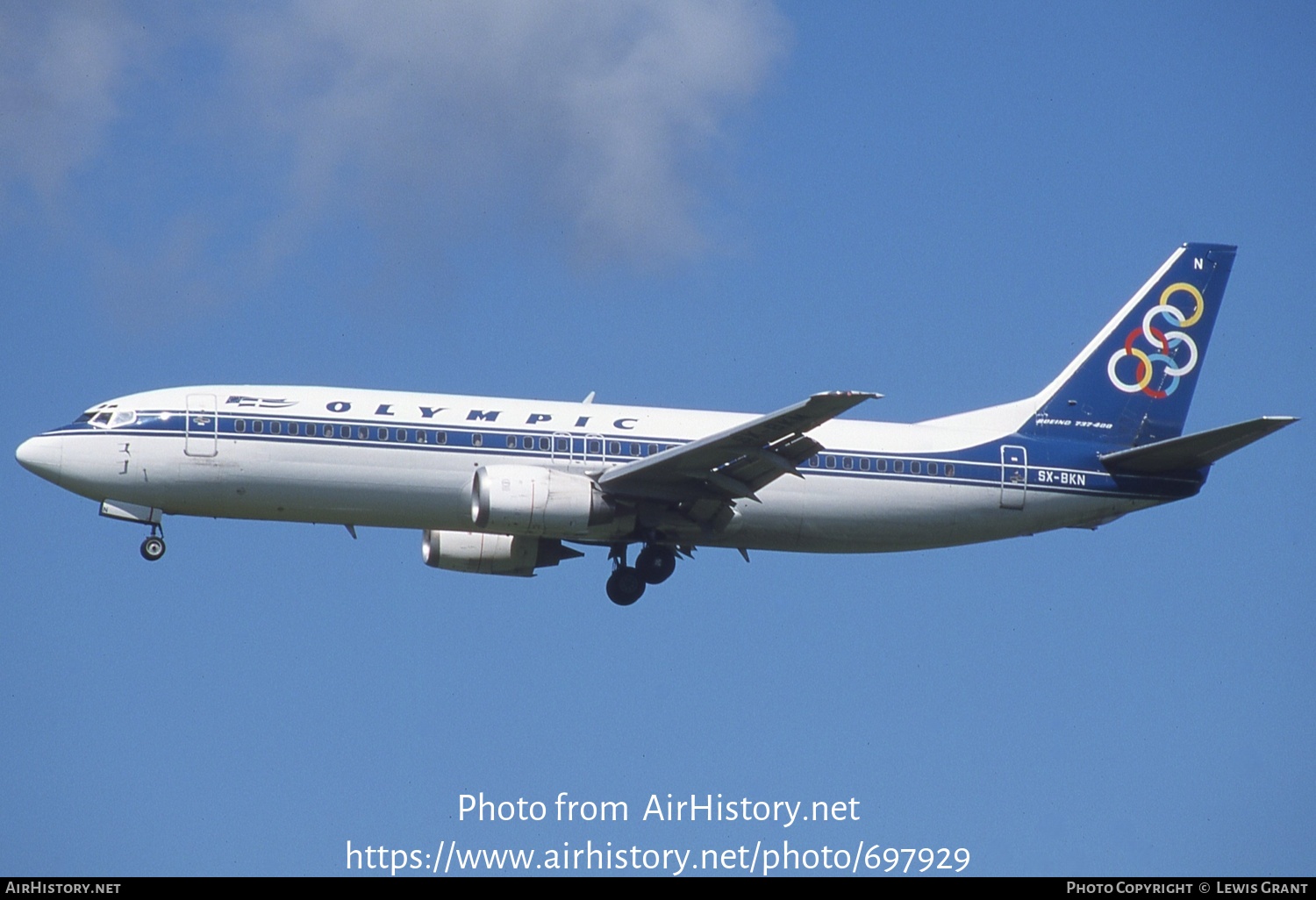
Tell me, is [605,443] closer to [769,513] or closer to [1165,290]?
[769,513]

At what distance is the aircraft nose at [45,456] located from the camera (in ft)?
134

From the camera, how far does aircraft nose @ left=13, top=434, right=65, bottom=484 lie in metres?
40.8

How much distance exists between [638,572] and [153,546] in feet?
37.2

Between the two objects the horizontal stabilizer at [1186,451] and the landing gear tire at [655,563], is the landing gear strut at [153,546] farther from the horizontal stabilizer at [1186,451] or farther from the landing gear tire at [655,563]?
the horizontal stabilizer at [1186,451]

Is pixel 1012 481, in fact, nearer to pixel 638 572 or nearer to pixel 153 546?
pixel 638 572

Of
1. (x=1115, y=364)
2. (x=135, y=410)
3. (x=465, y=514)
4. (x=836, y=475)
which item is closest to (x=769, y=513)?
(x=836, y=475)

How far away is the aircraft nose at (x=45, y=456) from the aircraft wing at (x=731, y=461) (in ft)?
39.9

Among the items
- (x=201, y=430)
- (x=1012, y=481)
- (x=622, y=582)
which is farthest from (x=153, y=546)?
(x=1012, y=481)

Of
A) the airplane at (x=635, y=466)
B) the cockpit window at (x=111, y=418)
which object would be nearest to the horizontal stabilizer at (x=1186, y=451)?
the airplane at (x=635, y=466)

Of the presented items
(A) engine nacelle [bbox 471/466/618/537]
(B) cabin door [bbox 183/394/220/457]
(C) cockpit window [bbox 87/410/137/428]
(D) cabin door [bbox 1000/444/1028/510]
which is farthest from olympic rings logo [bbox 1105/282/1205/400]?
(C) cockpit window [bbox 87/410/137/428]

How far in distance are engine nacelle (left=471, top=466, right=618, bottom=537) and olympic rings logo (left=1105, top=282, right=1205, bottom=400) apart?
14936 mm

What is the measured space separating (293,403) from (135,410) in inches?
141

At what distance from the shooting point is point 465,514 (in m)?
41.2

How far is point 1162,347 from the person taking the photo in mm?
48000
